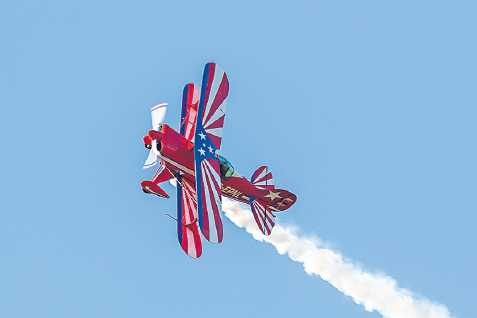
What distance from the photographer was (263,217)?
192ft

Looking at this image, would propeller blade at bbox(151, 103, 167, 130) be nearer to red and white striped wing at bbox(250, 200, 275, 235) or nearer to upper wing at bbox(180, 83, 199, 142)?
upper wing at bbox(180, 83, 199, 142)

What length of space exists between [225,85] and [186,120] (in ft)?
6.84

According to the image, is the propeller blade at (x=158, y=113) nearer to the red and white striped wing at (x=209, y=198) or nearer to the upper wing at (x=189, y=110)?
the upper wing at (x=189, y=110)

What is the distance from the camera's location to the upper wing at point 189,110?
5669 centimetres

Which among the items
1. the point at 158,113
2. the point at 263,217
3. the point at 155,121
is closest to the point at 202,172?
the point at 155,121

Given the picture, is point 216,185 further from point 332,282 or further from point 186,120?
point 332,282

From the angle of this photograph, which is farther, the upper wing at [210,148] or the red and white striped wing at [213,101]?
the red and white striped wing at [213,101]

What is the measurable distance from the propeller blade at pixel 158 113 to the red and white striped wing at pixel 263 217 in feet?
16.8

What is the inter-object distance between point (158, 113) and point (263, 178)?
5.37 meters

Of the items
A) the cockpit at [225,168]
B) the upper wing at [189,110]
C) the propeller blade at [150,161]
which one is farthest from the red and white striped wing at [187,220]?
the upper wing at [189,110]

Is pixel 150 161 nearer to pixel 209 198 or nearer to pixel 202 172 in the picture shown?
pixel 202 172

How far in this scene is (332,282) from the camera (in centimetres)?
6078

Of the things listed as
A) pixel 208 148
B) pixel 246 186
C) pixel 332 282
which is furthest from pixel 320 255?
pixel 208 148

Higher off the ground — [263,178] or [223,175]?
[263,178]
